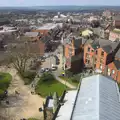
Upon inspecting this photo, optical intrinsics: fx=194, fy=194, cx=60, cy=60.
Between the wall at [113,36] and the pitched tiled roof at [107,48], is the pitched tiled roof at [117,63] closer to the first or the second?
the pitched tiled roof at [107,48]

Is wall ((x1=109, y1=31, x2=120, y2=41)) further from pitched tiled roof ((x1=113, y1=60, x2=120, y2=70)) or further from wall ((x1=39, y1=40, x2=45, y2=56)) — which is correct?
pitched tiled roof ((x1=113, y1=60, x2=120, y2=70))

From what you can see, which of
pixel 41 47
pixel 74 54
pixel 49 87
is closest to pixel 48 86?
pixel 49 87

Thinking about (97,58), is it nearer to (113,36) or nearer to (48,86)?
(48,86)

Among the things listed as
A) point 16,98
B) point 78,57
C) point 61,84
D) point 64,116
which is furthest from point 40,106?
point 78,57

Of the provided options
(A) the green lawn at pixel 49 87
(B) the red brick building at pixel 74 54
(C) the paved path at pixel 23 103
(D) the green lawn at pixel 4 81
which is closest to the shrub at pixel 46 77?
(A) the green lawn at pixel 49 87

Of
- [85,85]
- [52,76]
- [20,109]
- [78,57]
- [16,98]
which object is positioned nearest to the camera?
[85,85]

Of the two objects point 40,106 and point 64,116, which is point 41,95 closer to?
point 40,106
